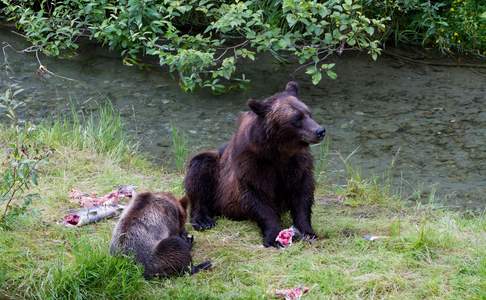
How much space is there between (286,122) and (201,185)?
1057 millimetres

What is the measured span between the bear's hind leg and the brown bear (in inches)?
43.7

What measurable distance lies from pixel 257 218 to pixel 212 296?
139 centimetres

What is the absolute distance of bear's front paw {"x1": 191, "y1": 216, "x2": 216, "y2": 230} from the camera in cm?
671

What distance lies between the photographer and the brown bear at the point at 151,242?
5430mm

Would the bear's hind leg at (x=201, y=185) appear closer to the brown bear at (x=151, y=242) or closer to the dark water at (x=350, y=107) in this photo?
the brown bear at (x=151, y=242)

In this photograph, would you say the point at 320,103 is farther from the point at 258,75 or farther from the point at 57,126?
the point at 57,126

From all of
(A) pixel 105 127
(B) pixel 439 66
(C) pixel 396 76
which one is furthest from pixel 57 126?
(B) pixel 439 66

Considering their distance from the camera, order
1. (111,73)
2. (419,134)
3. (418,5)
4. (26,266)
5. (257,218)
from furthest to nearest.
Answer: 1. (418,5)
2. (111,73)
3. (419,134)
4. (257,218)
5. (26,266)

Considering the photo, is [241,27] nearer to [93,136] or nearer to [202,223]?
[93,136]

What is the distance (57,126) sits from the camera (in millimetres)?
9047

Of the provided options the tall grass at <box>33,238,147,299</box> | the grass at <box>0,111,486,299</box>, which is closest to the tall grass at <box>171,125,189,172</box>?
the grass at <box>0,111,486,299</box>

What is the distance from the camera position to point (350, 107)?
10867mm

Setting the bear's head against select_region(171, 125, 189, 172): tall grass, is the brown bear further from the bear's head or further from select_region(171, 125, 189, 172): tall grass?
select_region(171, 125, 189, 172): tall grass

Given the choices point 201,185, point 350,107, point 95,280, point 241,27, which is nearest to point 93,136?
point 201,185
